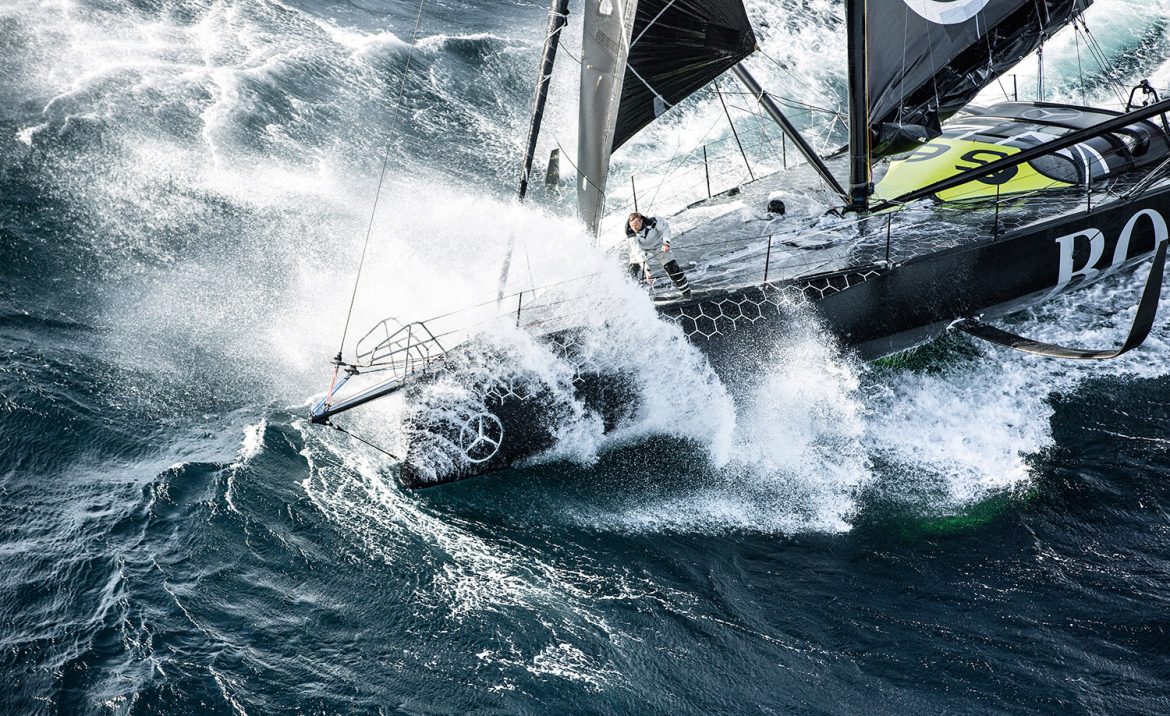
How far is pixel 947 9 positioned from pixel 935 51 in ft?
1.39

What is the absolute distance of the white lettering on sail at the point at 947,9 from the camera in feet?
29.7

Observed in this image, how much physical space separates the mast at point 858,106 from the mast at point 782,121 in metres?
0.18

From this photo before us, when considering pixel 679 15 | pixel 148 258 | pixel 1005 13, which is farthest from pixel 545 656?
pixel 1005 13

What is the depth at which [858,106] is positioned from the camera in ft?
29.2

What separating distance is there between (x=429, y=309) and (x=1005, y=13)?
698 cm

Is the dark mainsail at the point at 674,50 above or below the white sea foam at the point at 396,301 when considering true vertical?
above

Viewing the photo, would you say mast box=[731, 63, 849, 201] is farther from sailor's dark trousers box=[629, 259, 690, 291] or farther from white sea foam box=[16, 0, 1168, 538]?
white sea foam box=[16, 0, 1168, 538]

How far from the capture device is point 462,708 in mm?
5957

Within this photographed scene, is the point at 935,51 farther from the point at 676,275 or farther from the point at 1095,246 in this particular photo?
the point at 676,275

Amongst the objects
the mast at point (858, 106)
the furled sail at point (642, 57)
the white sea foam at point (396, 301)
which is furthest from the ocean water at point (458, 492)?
the mast at point (858, 106)

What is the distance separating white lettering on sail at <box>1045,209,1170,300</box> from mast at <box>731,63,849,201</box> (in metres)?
2.28

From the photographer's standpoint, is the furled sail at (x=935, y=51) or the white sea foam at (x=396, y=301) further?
the furled sail at (x=935, y=51)

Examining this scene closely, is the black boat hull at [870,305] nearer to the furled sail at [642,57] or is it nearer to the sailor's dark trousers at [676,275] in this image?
the sailor's dark trousers at [676,275]

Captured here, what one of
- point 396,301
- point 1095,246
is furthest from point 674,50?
point 1095,246
